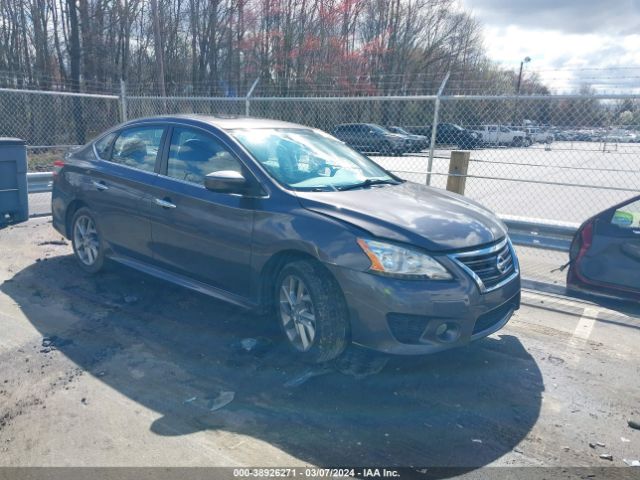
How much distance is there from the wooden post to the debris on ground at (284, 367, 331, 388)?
447 cm

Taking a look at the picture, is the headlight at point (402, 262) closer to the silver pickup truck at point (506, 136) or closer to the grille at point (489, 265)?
the grille at point (489, 265)

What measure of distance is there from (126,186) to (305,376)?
8.45ft

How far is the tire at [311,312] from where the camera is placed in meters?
3.53

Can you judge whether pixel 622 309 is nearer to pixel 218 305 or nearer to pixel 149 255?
pixel 218 305

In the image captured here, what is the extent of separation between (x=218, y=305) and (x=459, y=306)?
2402 mm

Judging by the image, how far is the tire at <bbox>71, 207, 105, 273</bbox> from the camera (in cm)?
542

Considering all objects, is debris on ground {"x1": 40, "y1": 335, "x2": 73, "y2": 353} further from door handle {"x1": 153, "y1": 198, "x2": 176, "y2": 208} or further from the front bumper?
the front bumper

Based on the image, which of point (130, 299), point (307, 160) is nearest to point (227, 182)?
point (307, 160)

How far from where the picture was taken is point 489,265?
3633 millimetres

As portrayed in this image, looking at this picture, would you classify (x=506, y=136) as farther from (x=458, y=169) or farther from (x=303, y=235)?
(x=303, y=235)

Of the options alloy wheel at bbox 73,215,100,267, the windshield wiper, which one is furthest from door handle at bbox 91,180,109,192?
the windshield wiper

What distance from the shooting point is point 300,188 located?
3969mm

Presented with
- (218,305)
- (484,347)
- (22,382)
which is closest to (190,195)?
(218,305)

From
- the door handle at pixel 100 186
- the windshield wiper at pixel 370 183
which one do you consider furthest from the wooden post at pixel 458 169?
the door handle at pixel 100 186
